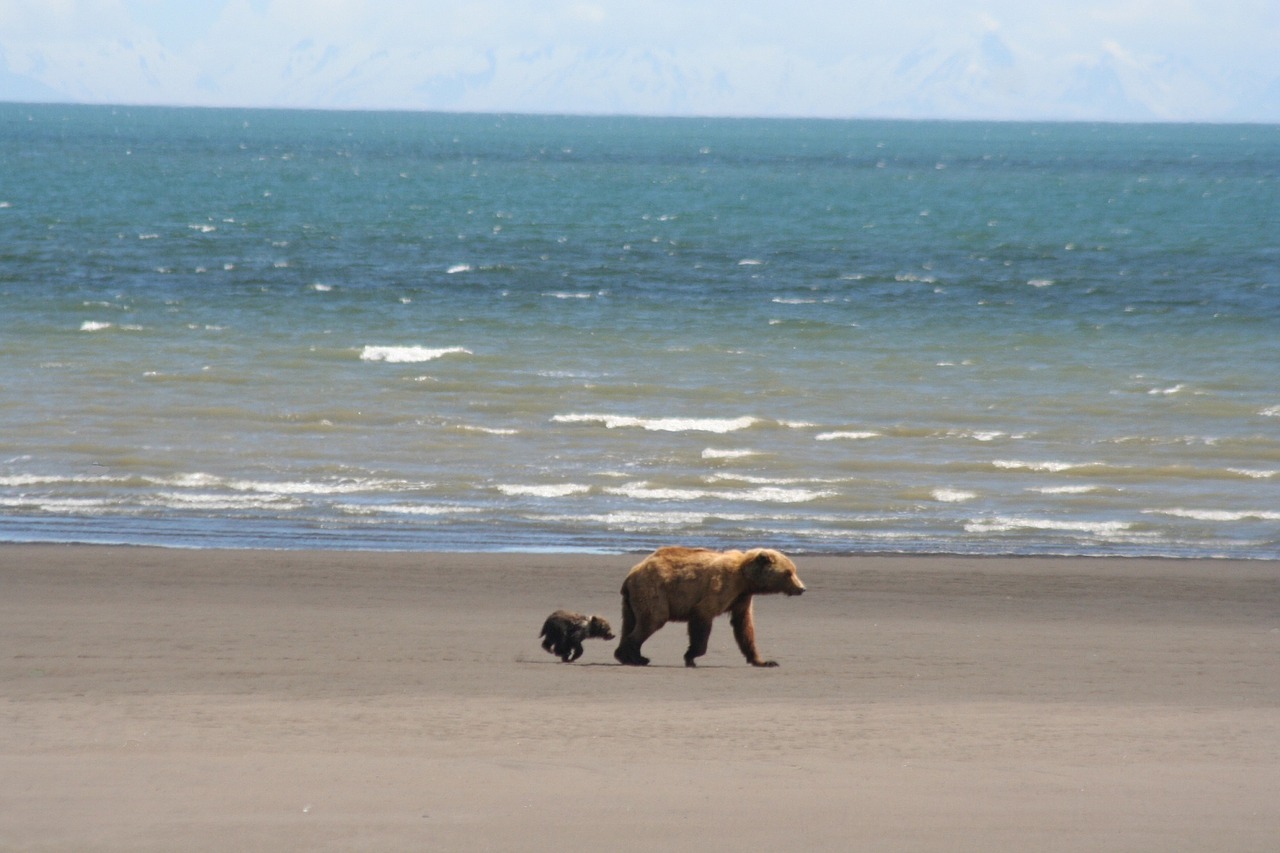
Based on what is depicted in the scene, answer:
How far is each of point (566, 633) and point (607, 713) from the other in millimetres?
1342

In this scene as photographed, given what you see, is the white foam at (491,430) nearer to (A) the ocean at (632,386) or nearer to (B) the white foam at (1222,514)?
(A) the ocean at (632,386)

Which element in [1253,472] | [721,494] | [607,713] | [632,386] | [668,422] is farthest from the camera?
[632,386]

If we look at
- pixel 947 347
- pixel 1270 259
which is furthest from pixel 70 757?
pixel 1270 259

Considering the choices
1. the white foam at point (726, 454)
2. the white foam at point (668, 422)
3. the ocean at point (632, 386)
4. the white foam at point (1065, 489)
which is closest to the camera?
the ocean at point (632, 386)

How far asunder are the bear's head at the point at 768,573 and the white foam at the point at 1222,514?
21.4 ft

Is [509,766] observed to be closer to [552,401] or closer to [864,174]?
[552,401]

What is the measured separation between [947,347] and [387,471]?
40.2ft

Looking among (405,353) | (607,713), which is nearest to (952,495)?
(607,713)

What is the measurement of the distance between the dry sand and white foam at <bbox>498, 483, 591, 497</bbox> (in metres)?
2.87

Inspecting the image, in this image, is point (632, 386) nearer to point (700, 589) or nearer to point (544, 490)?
A: point (544, 490)

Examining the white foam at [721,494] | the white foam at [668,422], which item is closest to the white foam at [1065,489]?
the white foam at [721,494]

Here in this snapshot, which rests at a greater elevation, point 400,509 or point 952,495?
point 952,495

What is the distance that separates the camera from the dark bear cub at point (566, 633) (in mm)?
A: 8070

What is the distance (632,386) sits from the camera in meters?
20.0
